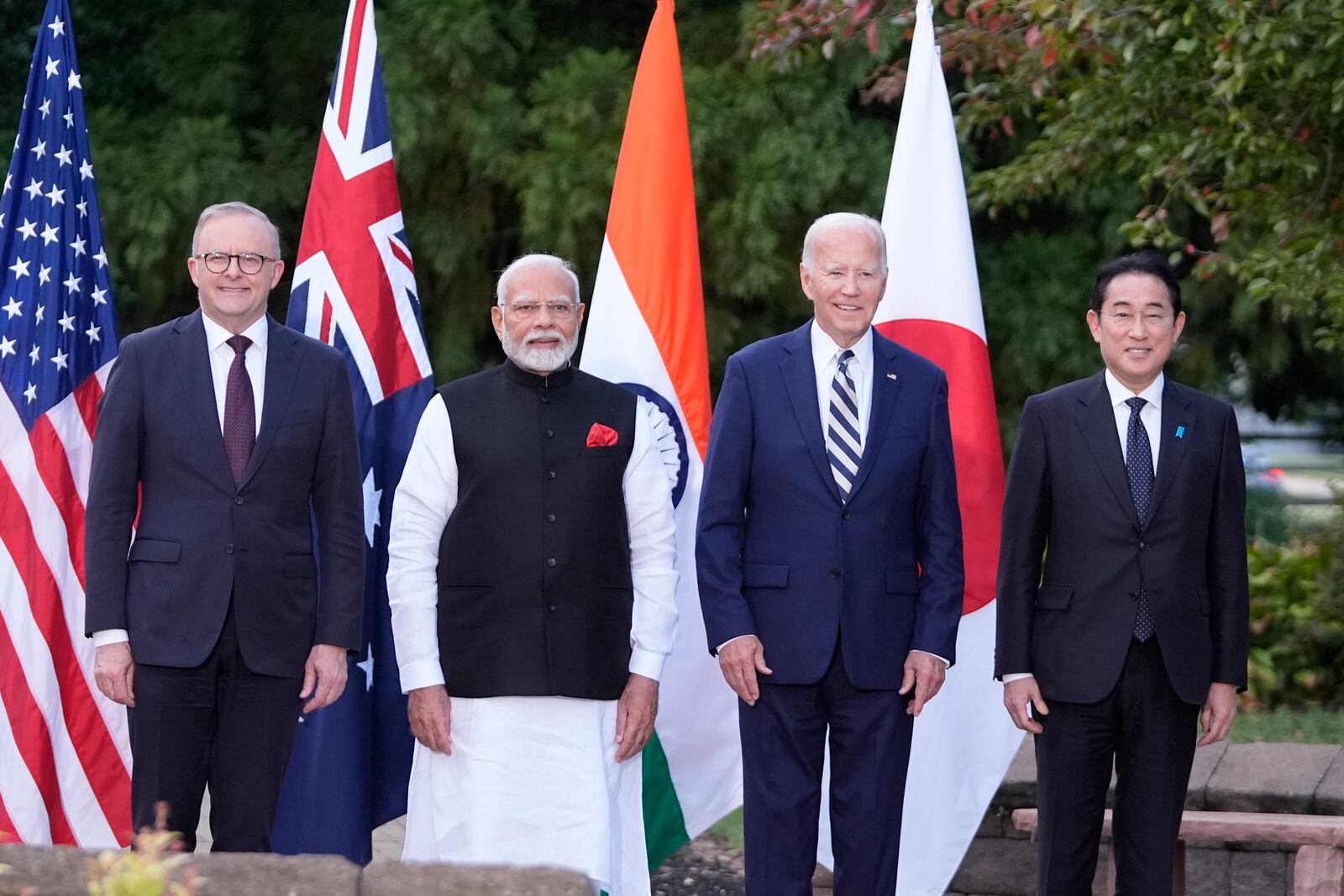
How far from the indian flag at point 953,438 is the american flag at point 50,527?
2224 millimetres

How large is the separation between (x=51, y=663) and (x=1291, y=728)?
4410mm

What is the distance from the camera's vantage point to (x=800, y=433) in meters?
3.92

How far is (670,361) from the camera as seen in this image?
16.3 ft

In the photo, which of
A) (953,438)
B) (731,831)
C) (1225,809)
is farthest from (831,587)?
(731,831)

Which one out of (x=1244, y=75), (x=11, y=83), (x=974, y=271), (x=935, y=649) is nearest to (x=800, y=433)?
(x=935, y=649)

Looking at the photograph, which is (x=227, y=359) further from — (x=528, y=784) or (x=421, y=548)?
(x=528, y=784)

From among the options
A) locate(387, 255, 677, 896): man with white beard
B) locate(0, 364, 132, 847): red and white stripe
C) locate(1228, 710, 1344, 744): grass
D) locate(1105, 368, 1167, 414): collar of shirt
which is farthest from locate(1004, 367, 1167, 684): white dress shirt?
locate(0, 364, 132, 847): red and white stripe

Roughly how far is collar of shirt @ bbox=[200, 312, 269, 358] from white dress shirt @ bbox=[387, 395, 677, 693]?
432 millimetres

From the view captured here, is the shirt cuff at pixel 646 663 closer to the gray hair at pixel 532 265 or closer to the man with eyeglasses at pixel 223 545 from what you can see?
the man with eyeglasses at pixel 223 545

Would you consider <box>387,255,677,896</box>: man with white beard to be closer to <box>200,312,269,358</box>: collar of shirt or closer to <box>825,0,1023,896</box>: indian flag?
<box>200,312,269,358</box>: collar of shirt

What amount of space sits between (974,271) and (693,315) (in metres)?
0.83

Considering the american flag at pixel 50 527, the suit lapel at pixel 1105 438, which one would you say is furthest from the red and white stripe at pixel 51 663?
the suit lapel at pixel 1105 438

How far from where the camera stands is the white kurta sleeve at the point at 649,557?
154 inches

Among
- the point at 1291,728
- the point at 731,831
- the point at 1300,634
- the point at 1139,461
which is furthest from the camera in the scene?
the point at 1300,634
